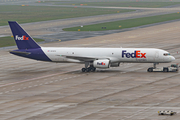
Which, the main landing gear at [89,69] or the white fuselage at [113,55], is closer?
the white fuselage at [113,55]

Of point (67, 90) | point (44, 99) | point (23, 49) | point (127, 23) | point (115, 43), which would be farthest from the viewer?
point (127, 23)

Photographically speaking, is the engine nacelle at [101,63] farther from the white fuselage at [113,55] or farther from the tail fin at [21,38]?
the tail fin at [21,38]

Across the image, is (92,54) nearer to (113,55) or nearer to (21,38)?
(113,55)

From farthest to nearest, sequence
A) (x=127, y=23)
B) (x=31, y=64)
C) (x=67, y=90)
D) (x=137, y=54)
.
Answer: (x=127, y=23), (x=31, y=64), (x=137, y=54), (x=67, y=90)

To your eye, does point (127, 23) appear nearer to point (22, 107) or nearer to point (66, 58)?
point (66, 58)

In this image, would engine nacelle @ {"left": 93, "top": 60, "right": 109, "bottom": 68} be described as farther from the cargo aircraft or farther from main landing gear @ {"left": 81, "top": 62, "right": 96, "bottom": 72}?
main landing gear @ {"left": 81, "top": 62, "right": 96, "bottom": 72}

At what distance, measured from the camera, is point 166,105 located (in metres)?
42.7

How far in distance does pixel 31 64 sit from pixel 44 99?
101ft

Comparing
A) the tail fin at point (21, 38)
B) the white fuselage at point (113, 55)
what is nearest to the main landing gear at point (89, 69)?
the white fuselage at point (113, 55)

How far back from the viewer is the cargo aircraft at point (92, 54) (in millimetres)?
63594

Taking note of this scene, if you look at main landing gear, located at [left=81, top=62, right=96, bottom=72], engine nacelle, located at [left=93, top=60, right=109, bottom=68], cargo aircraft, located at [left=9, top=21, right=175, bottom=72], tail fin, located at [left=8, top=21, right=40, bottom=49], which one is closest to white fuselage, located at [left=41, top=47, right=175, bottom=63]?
cargo aircraft, located at [left=9, top=21, right=175, bottom=72]

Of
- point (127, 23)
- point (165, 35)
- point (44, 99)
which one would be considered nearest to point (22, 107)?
point (44, 99)

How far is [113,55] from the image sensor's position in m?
64.6

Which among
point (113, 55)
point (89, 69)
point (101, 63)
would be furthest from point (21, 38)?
point (113, 55)
